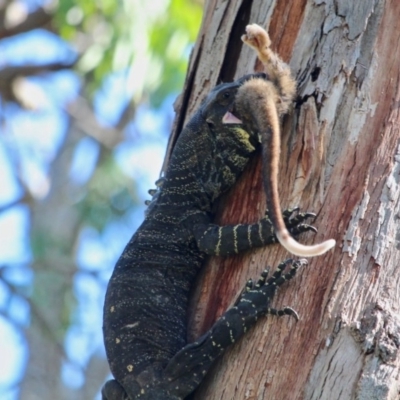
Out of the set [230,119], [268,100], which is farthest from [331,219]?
[230,119]

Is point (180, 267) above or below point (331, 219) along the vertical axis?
below

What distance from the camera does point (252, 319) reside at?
463 centimetres

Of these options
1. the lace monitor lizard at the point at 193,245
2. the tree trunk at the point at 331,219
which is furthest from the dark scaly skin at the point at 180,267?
the tree trunk at the point at 331,219

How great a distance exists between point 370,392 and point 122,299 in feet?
6.41

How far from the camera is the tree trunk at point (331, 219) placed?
14.0 feet

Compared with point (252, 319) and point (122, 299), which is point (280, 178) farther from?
point (122, 299)

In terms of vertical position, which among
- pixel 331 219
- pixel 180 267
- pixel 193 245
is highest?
pixel 331 219

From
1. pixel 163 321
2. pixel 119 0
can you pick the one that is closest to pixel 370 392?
pixel 163 321

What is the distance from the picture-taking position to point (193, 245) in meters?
5.52

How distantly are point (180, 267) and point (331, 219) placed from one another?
1316mm

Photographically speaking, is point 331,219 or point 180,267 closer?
point 331,219

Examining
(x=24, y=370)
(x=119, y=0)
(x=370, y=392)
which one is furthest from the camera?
(x=24, y=370)

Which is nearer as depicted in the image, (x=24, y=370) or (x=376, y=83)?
(x=376, y=83)

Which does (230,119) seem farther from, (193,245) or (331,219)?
(331,219)
